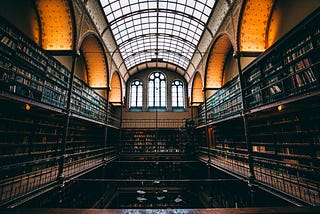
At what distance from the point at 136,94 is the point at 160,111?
122 inches

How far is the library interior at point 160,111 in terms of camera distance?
3.71 m

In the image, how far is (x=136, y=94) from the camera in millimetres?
16125

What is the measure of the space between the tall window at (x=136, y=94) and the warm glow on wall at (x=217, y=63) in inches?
314

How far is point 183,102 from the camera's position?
634 inches

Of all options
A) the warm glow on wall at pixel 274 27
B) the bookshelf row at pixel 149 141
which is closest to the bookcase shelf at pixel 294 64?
the warm glow on wall at pixel 274 27

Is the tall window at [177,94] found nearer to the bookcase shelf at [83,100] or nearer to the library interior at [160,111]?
the library interior at [160,111]

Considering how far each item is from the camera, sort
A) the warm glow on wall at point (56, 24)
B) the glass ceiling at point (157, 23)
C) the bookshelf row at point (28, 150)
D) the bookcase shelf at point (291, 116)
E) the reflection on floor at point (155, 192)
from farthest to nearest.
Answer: the glass ceiling at point (157, 23), the reflection on floor at point (155, 192), the warm glow on wall at point (56, 24), the bookshelf row at point (28, 150), the bookcase shelf at point (291, 116)

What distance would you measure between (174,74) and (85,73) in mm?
9416

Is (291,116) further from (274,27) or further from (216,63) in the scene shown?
(216,63)

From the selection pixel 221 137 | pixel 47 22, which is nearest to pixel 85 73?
pixel 47 22

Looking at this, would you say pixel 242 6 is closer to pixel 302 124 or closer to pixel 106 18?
pixel 302 124

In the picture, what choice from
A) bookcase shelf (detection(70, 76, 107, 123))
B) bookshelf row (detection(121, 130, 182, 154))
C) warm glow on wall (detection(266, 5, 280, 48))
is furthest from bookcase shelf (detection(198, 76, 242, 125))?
bookcase shelf (detection(70, 76, 107, 123))

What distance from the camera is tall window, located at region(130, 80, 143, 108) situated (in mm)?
15945

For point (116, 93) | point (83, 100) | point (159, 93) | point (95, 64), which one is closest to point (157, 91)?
point (159, 93)
